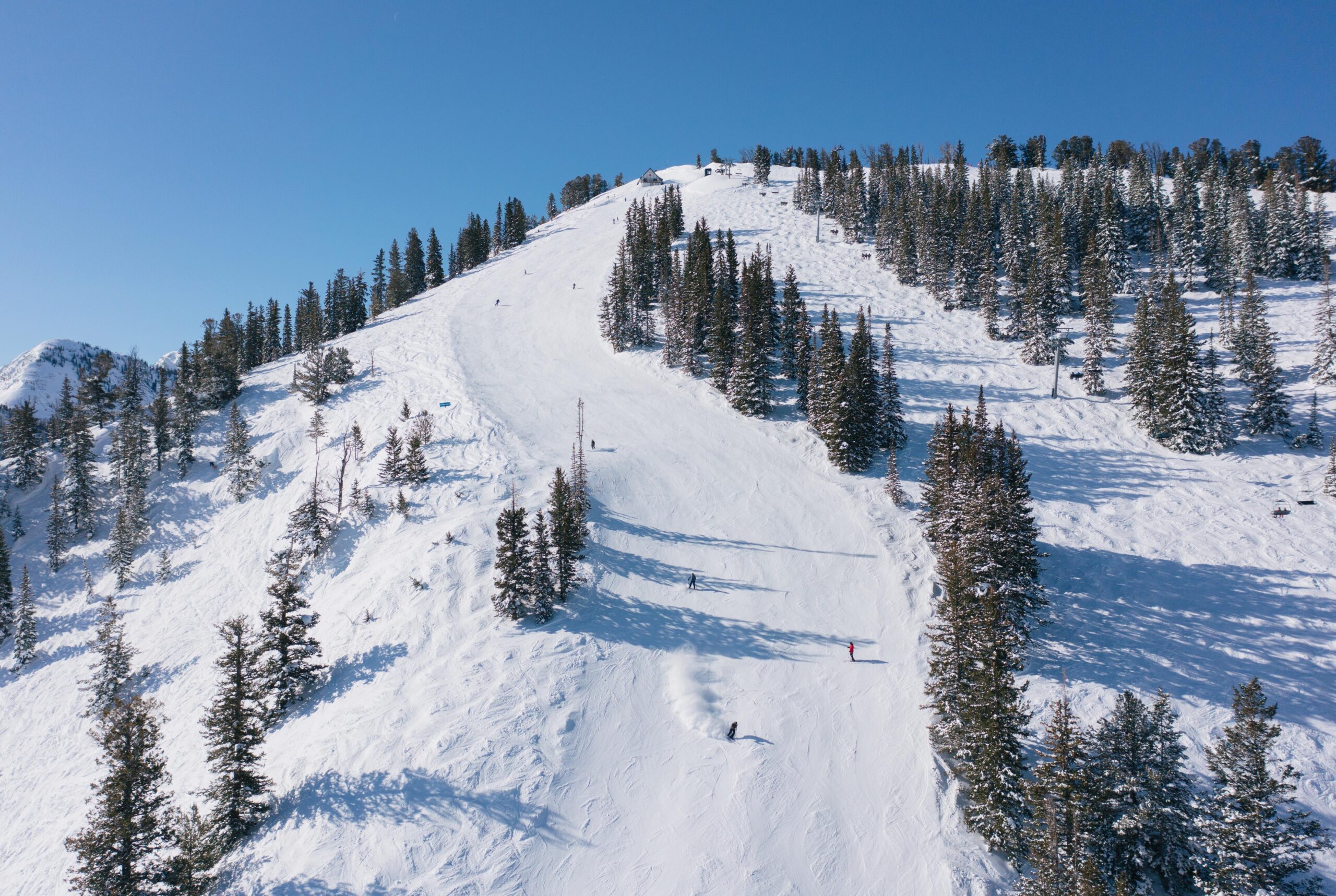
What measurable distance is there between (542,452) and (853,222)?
265 ft

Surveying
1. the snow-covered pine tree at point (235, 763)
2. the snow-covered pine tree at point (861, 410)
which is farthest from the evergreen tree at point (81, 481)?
the snow-covered pine tree at point (861, 410)

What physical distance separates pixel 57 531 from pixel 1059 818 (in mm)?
72766

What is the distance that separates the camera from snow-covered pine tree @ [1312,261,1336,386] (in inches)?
2124

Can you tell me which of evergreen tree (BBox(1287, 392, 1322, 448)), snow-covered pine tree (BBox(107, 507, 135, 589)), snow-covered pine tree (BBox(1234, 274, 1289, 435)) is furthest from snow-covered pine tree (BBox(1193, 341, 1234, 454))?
snow-covered pine tree (BBox(107, 507, 135, 589))

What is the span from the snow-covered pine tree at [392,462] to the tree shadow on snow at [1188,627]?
42.4 metres

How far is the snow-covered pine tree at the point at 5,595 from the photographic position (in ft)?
150

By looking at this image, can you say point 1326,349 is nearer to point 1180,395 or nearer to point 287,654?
point 1180,395

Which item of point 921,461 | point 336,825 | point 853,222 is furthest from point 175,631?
point 853,222

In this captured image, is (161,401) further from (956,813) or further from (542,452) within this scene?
(956,813)

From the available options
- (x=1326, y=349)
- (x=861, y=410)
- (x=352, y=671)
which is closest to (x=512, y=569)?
(x=352, y=671)

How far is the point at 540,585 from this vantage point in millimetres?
31875

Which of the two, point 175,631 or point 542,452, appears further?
point 542,452

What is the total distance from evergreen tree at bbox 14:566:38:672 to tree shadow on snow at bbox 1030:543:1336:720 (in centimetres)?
6552

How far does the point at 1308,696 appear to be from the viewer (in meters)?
29.4
